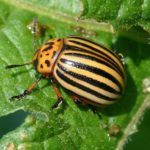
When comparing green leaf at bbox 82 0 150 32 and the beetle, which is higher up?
green leaf at bbox 82 0 150 32

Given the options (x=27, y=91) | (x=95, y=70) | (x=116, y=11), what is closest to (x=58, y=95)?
(x=27, y=91)

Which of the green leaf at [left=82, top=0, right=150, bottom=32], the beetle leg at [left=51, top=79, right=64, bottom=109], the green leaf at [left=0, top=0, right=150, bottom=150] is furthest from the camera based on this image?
the beetle leg at [left=51, top=79, right=64, bottom=109]

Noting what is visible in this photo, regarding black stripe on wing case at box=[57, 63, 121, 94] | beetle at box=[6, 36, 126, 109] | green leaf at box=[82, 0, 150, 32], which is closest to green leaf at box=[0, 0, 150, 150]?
green leaf at box=[82, 0, 150, 32]

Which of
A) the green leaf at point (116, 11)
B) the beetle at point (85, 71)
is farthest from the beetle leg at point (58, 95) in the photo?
the green leaf at point (116, 11)

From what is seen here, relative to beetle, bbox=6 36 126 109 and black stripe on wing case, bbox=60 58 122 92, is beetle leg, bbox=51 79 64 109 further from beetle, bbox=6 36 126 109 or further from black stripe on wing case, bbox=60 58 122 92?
black stripe on wing case, bbox=60 58 122 92

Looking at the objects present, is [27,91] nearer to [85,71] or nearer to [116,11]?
[85,71]

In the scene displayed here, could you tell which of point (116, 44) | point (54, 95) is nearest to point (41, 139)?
point (54, 95)
